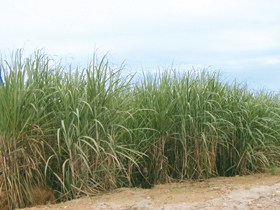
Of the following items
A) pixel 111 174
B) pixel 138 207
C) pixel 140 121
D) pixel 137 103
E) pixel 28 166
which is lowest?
pixel 138 207

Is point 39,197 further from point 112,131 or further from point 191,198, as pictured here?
point 191,198

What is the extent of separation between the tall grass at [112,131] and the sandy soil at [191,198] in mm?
230

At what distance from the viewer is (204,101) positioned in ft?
13.8

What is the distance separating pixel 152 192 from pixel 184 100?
1.34 m

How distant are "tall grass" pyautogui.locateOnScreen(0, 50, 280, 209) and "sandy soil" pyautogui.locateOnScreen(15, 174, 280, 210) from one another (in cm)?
23

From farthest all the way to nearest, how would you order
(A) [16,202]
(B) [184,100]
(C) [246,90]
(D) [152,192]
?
(C) [246,90]
(B) [184,100]
(D) [152,192]
(A) [16,202]

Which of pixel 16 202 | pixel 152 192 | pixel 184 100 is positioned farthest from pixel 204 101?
pixel 16 202

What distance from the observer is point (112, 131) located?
3.62 metres

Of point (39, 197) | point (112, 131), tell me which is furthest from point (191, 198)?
point (39, 197)

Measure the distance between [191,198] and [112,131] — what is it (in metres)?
1.20

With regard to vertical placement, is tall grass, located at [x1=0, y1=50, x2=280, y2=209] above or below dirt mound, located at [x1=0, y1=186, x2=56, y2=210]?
above

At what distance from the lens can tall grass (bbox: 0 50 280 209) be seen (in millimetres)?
3377

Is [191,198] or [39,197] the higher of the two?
[39,197]

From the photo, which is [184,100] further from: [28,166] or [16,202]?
[16,202]
